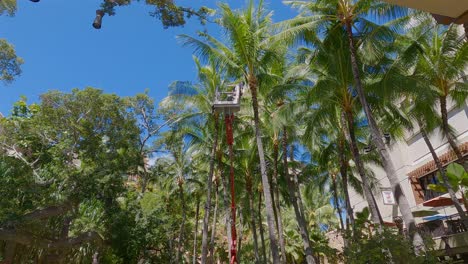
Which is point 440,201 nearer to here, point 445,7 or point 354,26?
point 354,26

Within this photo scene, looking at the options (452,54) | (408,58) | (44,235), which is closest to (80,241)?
(44,235)

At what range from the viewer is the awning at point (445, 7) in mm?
3427

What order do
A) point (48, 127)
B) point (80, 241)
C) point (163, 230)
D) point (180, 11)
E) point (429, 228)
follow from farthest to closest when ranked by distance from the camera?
point (163, 230) → point (429, 228) → point (80, 241) → point (48, 127) → point (180, 11)

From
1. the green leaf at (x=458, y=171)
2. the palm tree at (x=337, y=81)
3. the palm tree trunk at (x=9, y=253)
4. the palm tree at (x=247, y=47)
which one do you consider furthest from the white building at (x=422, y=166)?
the palm tree trunk at (x=9, y=253)

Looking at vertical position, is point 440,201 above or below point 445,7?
above

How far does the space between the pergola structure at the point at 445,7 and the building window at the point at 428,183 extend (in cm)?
2051

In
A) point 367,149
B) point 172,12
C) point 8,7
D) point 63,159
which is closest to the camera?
point 172,12

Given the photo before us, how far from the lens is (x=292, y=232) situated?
91.1ft

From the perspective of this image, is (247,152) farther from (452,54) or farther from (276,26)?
(452,54)

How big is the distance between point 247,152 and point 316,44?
9.16 metres

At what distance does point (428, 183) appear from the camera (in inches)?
885

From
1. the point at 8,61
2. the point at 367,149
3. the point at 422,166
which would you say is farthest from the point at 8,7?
the point at 422,166

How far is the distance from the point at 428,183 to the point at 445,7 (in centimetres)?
2195

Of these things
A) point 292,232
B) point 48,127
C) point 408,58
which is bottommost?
point 292,232
